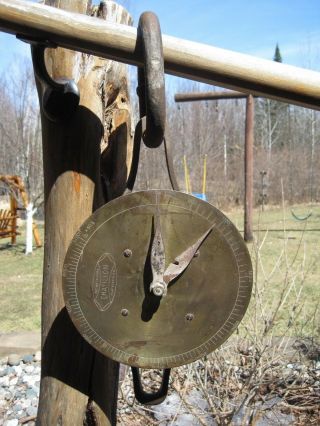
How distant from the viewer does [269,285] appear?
5727 mm

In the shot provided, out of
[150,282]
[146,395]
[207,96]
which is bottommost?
[146,395]

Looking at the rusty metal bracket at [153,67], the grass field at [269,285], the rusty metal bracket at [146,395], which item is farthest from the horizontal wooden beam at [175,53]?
the grass field at [269,285]

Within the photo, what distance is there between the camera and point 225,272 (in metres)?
1.09

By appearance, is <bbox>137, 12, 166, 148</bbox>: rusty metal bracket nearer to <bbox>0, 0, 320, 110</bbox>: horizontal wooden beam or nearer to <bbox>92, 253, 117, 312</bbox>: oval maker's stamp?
A: <bbox>0, 0, 320, 110</bbox>: horizontal wooden beam

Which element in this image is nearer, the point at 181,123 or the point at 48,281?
the point at 48,281

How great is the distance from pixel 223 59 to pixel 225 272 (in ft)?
1.58

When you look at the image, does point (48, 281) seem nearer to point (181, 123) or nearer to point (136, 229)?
point (136, 229)

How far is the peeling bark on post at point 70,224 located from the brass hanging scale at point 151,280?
0.18 metres

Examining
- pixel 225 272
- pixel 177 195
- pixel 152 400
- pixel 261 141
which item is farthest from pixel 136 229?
pixel 261 141

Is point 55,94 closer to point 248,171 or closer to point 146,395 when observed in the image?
point 146,395

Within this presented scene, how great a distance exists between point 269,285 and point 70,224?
190 inches

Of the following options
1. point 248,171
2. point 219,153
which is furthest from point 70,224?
point 219,153

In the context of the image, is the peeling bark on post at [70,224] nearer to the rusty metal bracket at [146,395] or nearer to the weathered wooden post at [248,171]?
the rusty metal bracket at [146,395]

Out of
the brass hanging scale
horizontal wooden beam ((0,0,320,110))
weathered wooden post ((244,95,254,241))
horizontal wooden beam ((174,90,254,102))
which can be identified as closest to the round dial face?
the brass hanging scale
